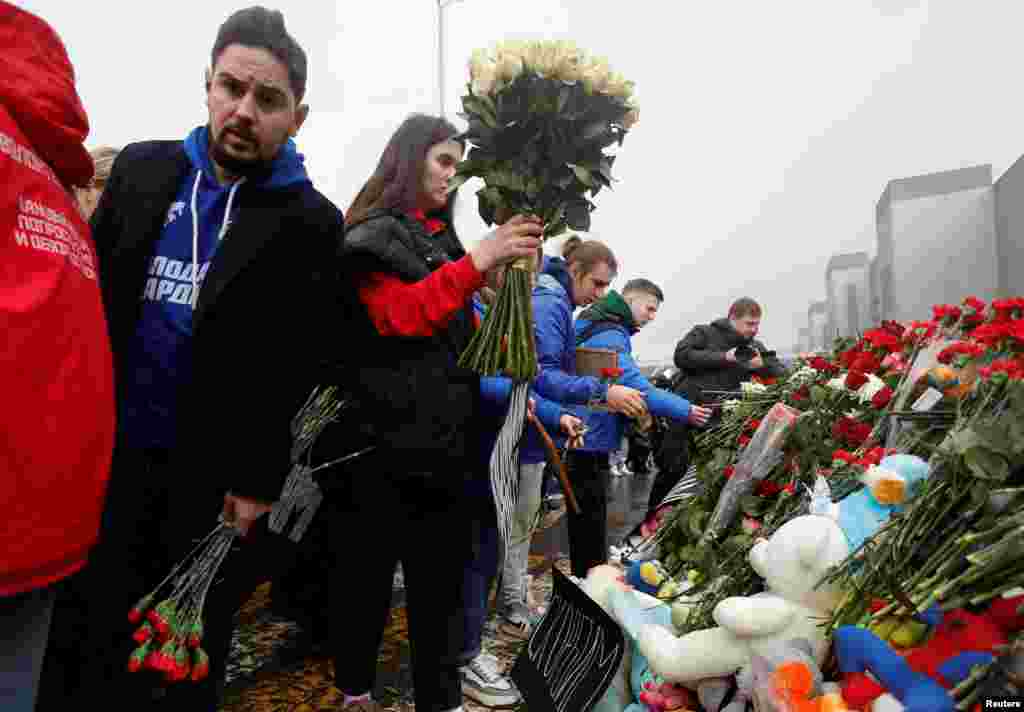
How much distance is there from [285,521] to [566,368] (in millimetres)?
1072

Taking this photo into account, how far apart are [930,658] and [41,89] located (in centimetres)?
128

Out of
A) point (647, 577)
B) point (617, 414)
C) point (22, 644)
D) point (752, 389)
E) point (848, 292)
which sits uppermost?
point (848, 292)

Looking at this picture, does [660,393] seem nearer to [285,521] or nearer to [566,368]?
[566,368]

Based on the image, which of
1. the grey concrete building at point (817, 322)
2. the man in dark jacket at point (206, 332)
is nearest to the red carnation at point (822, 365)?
the man in dark jacket at point (206, 332)

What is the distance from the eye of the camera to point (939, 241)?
3.85 metres

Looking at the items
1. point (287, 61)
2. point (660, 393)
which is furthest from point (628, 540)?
point (287, 61)

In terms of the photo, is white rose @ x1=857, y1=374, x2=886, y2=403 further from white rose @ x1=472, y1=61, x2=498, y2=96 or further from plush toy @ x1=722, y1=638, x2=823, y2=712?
white rose @ x1=472, y1=61, x2=498, y2=96

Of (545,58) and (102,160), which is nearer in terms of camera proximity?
(545,58)

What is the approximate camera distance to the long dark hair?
163 cm

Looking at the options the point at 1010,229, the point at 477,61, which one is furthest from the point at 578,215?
the point at 1010,229

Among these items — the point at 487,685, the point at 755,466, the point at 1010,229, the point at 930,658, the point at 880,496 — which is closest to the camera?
the point at 930,658

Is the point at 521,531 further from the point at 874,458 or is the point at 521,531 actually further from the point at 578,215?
the point at 874,458

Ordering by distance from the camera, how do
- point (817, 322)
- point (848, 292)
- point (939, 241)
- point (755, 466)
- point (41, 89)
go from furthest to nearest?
point (817, 322) → point (848, 292) → point (939, 241) → point (755, 466) → point (41, 89)

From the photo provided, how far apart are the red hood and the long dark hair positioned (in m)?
0.75
